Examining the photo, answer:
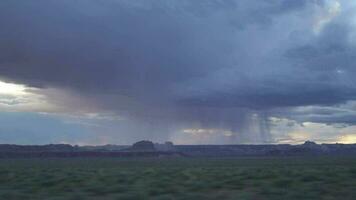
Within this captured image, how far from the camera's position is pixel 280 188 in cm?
2134

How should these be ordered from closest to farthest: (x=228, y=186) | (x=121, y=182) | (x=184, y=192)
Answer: (x=184, y=192) < (x=228, y=186) < (x=121, y=182)

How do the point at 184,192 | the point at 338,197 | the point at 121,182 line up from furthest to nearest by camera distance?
1. the point at 121,182
2. the point at 184,192
3. the point at 338,197

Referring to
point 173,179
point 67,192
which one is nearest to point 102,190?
point 67,192

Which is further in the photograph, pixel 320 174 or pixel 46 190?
pixel 320 174

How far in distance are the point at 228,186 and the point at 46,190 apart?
760 cm

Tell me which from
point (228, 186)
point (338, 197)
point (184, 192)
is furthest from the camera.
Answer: point (228, 186)

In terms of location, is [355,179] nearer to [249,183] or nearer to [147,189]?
[249,183]

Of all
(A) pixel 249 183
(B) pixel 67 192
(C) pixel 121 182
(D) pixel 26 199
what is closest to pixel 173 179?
(C) pixel 121 182

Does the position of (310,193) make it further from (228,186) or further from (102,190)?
(102,190)

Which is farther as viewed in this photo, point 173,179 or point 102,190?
point 173,179

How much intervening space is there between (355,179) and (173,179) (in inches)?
326

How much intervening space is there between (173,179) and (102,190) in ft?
16.5

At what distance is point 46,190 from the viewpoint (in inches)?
916

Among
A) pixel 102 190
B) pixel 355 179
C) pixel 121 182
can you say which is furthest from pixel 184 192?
pixel 355 179
